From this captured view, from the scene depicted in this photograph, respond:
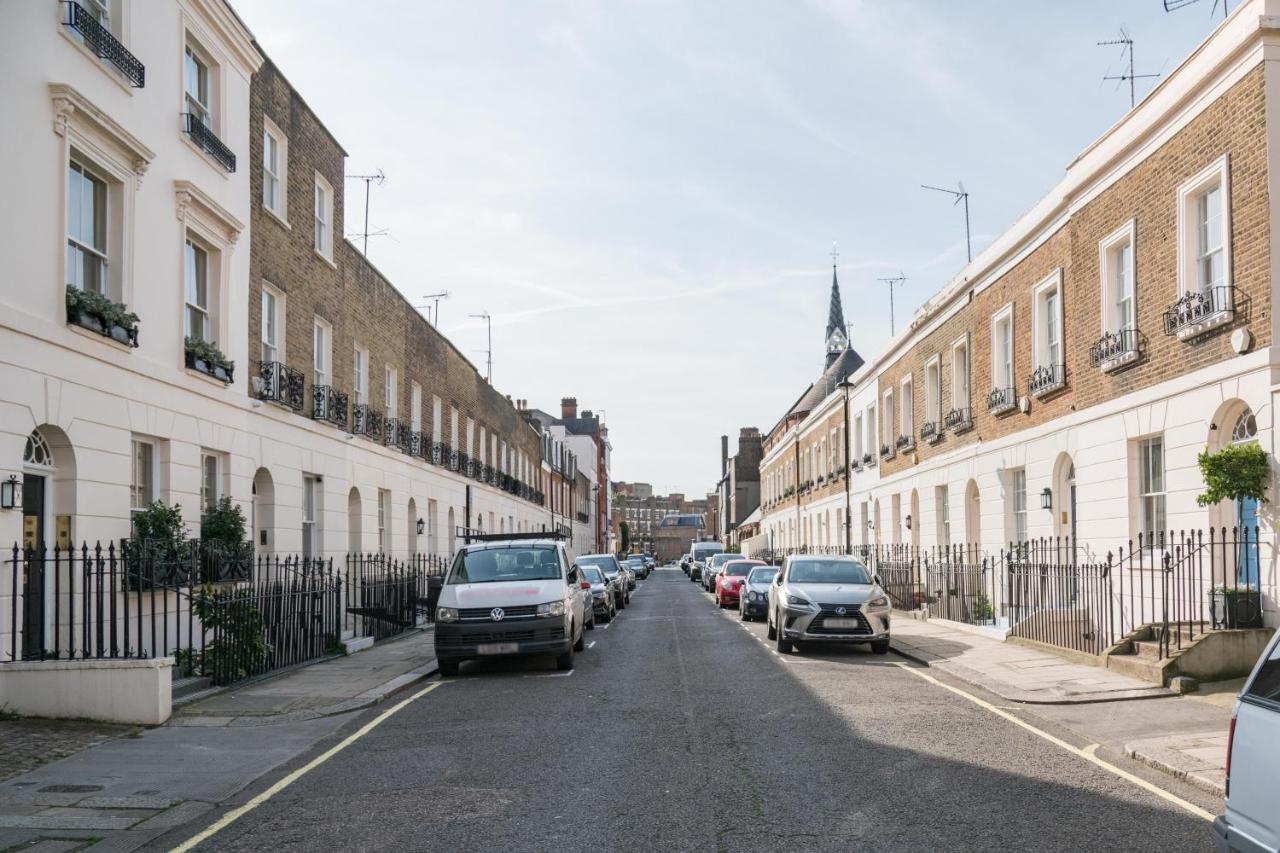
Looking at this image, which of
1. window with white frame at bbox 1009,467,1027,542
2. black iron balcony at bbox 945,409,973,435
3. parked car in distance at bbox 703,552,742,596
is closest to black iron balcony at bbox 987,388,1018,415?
window with white frame at bbox 1009,467,1027,542

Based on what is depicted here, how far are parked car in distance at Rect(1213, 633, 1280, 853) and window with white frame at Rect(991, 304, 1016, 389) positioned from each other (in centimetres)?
1835

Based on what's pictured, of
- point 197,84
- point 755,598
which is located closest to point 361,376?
point 197,84

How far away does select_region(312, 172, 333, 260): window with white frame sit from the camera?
73.9 feet

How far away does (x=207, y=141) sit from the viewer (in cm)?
1630

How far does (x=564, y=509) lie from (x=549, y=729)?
62.3 metres

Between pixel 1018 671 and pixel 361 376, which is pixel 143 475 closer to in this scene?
pixel 361 376

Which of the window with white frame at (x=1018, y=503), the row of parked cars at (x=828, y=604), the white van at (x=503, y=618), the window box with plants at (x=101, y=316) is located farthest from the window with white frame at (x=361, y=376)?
the window with white frame at (x=1018, y=503)

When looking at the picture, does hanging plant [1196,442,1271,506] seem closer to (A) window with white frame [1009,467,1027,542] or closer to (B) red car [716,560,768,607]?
(A) window with white frame [1009,467,1027,542]

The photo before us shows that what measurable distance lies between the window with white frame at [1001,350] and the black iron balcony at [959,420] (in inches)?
61.5

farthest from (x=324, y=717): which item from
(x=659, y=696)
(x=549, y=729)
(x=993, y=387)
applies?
(x=993, y=387)

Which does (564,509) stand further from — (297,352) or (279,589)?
(279,589)

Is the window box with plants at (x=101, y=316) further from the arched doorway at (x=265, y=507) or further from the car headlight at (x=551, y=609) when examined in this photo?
the car headlight at (x=551, y=609)

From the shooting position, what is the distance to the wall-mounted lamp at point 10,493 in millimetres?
10953

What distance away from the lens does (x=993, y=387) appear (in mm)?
23234
